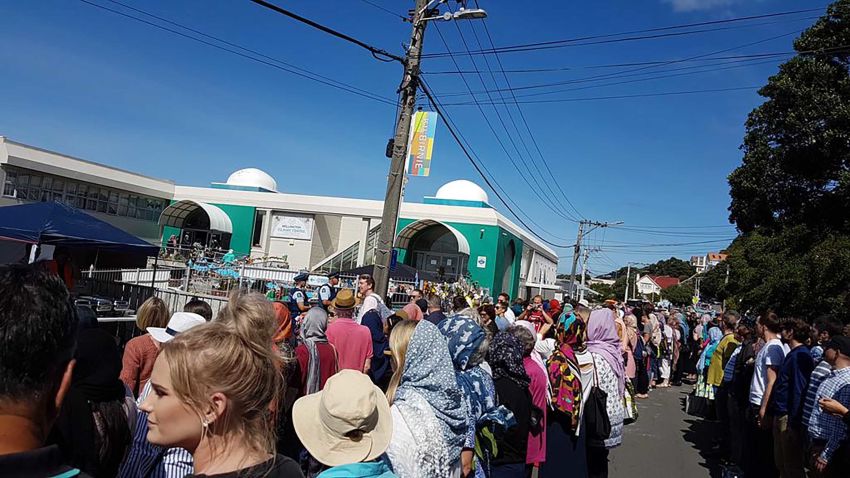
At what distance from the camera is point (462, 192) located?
124 ft

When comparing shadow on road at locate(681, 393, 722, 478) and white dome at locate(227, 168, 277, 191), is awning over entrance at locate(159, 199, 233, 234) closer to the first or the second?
white dome at locate(227, 168, 277, 191)

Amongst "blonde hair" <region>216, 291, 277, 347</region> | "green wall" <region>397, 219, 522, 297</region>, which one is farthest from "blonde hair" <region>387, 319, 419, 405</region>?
"green wall" <region>397, 219, 522, 297</region>

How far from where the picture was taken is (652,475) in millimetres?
7445

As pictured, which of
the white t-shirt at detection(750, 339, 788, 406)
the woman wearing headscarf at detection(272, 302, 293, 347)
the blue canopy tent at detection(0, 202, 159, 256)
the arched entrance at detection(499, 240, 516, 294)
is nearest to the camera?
the woman wearing headscarf at detection(272, 302, 293, 347)

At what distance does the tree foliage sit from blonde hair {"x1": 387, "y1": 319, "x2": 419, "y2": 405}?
12.2 meters

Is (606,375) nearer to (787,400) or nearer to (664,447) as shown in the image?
(787,400)

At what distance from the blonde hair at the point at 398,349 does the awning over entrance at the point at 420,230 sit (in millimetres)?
26565

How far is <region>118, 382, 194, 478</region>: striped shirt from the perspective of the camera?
258cm

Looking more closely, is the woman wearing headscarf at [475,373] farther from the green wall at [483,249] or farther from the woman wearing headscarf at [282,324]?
the green wall at [483,249]

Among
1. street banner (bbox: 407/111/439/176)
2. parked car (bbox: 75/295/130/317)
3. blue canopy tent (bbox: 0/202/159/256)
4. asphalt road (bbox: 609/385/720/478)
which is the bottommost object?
asphalt road (bbox: 609/385/720/478)

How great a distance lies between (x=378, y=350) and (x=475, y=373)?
3.65 m

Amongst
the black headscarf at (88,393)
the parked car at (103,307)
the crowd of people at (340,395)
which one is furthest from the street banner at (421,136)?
the black headscarf at (88,393)

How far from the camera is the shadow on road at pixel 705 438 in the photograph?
830 centimetres

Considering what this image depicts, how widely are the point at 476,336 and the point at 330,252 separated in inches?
1347
